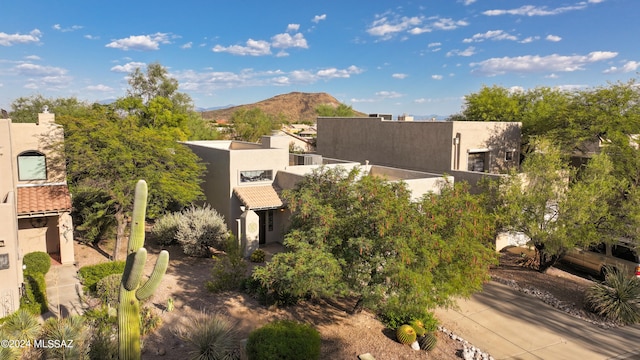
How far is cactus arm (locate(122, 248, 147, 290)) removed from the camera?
27.5ft

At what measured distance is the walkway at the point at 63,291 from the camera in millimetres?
13867

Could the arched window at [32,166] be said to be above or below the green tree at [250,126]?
below

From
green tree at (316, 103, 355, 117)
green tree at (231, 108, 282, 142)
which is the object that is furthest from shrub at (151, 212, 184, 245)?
green tree at (316, 103, 355, 117)

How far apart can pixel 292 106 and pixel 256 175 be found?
16178 centimetres

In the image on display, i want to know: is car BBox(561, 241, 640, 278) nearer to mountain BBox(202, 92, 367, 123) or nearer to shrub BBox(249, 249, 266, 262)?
shrub BBox(249, 249, 266, 262)

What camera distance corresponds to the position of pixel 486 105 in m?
37.2

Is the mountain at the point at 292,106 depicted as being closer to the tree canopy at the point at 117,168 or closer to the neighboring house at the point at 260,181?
the neighboring house at the point at 260,181

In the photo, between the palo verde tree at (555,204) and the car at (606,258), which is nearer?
the palo verde tree at (555,204)

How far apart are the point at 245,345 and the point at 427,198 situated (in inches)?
272

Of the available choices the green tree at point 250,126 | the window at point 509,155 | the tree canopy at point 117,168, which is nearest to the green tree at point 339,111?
the green tree at point 250,126

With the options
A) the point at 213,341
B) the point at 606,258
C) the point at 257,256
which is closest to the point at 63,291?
the point at 257,256

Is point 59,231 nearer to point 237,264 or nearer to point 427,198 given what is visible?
point 237,264

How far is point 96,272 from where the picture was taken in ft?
51.6

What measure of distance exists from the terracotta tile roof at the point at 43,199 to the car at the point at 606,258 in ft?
72.2
